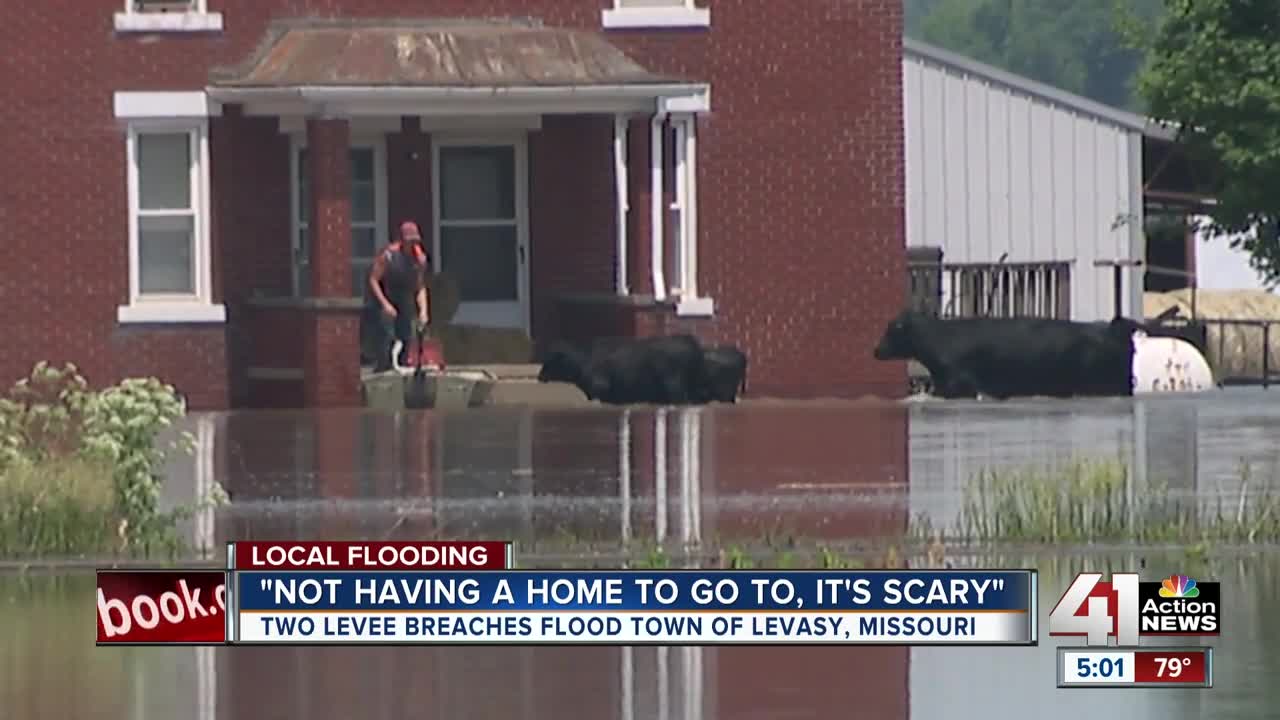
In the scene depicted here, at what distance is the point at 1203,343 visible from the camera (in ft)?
142

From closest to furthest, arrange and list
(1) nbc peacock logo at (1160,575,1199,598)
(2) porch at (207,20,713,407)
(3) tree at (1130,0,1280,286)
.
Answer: (1) nbc peacock logo at (1160,575,1199,598), (2) porch at (207,20,713,407), (3) tree at (1130,0,1280,286)

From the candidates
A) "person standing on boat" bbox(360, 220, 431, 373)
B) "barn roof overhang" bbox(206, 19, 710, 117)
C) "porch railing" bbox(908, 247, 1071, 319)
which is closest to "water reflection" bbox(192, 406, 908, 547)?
"person standing on boat" bbox(360, 220, 431, 373)

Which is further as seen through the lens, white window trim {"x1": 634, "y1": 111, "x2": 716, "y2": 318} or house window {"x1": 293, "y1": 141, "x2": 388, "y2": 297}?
house window {"x1": 293, "y1": 141, "x2": 388, "y2": 297}

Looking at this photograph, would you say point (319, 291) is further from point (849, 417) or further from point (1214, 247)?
point (1214, 247)

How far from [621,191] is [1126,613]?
19.0 meters

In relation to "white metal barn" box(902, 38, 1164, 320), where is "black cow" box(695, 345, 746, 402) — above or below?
below

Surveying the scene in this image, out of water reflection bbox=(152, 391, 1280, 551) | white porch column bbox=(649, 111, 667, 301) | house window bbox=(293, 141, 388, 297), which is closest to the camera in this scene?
water reflection bbox=(152, 391, 1280, 551)

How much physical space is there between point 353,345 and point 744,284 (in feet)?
13.9

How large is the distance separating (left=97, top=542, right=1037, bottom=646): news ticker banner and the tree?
26.6 metres

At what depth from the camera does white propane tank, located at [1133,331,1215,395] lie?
36.0 metres

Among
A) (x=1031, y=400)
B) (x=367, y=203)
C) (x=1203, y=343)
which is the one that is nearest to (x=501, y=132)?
(x=367, y=203)

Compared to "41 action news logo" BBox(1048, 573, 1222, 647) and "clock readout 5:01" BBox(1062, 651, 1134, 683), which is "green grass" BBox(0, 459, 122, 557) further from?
"clock readout 5:01" BBox(1062, 651, 1134, 683)

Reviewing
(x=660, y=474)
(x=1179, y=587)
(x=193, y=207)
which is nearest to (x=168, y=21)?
(x=193, y=207)

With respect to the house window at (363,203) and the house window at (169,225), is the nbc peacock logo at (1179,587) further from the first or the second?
the house window at (363,203)
